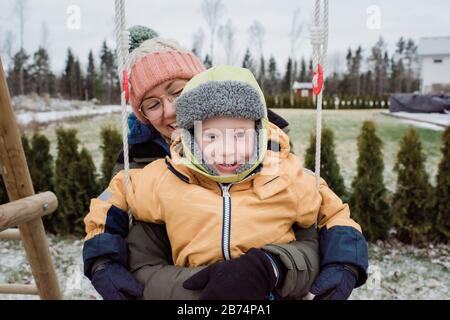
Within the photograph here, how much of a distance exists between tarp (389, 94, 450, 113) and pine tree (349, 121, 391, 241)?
11.2m

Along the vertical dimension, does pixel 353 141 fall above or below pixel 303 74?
below

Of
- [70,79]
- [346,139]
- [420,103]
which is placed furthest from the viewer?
[70,79]

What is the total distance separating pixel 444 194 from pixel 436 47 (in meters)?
24.2

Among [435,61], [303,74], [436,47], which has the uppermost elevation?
[436,47]

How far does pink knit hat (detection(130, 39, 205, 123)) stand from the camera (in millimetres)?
1469

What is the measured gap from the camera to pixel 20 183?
2.08 metres

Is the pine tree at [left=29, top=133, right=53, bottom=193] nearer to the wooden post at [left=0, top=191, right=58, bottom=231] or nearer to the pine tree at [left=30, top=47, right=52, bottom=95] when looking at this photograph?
the wooden post at [left=0, top=191, right=58, bottom=231]

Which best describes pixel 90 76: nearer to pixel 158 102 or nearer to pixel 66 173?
pixel 66 173

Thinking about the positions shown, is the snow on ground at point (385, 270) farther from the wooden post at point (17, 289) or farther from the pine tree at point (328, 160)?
the wooden post at point (17, 289)

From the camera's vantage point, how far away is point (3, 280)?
3.95 metres

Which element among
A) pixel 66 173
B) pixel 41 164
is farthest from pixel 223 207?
pixel 41 164

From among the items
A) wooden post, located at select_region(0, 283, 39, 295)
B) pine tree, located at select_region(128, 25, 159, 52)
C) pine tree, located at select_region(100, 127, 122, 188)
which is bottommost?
wooden post, located at select_region(0, 283, 39, 295)

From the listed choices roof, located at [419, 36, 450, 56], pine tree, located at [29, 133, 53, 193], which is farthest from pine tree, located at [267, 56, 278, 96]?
pine tree, located at [29, 133, 53, 193]
